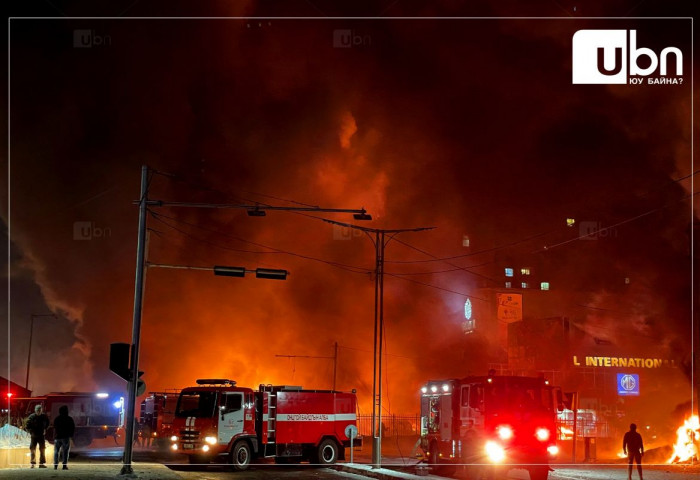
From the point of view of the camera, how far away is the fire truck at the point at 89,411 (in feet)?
121

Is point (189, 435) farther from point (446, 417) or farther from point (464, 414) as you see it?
point (464, 414)

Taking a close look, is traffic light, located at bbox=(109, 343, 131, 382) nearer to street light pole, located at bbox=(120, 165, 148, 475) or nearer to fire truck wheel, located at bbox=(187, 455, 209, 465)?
street light pole, located at bbox=(120, 165, 148, 475)

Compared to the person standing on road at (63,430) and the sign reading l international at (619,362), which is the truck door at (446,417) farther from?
the sign reading l international at (619,362)

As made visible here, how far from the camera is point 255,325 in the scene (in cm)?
5891

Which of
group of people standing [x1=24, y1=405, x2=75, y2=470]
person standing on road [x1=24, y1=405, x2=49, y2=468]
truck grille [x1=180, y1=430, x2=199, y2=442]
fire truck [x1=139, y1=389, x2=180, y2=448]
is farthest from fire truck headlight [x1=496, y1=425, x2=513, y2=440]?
fire truck [x1=139, y1=389, x2=180, y2=448]

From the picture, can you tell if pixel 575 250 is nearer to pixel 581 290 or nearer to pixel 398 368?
pixel 581 290

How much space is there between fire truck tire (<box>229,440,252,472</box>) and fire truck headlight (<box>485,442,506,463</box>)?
27.6 feet

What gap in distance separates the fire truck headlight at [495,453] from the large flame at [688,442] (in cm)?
1248

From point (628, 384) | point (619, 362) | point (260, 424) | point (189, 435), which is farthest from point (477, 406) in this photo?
point (619, 362)

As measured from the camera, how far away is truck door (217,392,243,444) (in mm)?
23719

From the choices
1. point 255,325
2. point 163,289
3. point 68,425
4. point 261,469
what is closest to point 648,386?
point 255,325

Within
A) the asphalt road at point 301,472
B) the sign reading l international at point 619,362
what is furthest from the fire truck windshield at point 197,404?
the sign reading l international at point 619,362

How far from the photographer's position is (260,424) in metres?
25.3

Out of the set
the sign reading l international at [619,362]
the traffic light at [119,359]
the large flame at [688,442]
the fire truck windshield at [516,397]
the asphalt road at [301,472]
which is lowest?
the asphalt road at [301,472]
